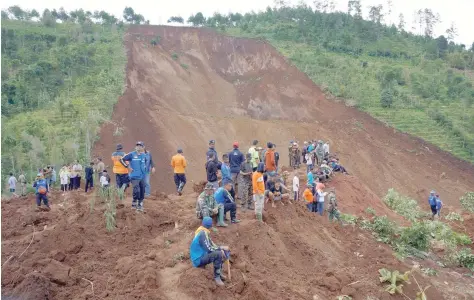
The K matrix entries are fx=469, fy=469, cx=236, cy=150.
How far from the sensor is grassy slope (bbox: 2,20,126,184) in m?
23.7

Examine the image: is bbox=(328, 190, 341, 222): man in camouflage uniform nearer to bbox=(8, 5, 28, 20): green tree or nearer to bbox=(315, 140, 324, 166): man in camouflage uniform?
bbox=(315, 140, 324, 166): man in camouflage uniform

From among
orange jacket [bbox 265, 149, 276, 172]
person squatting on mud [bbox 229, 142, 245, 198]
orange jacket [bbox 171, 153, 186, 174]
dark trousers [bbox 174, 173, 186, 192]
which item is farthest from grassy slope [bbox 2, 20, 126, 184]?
person squatting on mud [bbox 229, 142, 245, 198]

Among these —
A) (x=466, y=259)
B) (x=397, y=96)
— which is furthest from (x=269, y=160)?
(x=397, y=96)

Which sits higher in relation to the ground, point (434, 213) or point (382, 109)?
point (382, 109)

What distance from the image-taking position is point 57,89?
35.6m

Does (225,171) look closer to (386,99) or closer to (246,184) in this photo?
(246,184)

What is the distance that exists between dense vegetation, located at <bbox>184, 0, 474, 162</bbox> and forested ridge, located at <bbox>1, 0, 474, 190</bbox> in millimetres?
108

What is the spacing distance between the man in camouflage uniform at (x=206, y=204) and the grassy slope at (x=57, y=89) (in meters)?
15.5

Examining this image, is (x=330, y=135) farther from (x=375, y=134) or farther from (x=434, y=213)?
(x=434, y=213)

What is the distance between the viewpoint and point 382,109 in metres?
37.8

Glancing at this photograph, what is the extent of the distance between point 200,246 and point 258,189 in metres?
2.94

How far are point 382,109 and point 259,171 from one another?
29677 mm

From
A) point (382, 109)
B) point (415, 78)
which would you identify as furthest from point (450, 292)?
point (415, 78)

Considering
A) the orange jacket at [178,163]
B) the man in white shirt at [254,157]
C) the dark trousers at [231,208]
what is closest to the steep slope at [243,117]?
the man in white shirt at [254,157]
